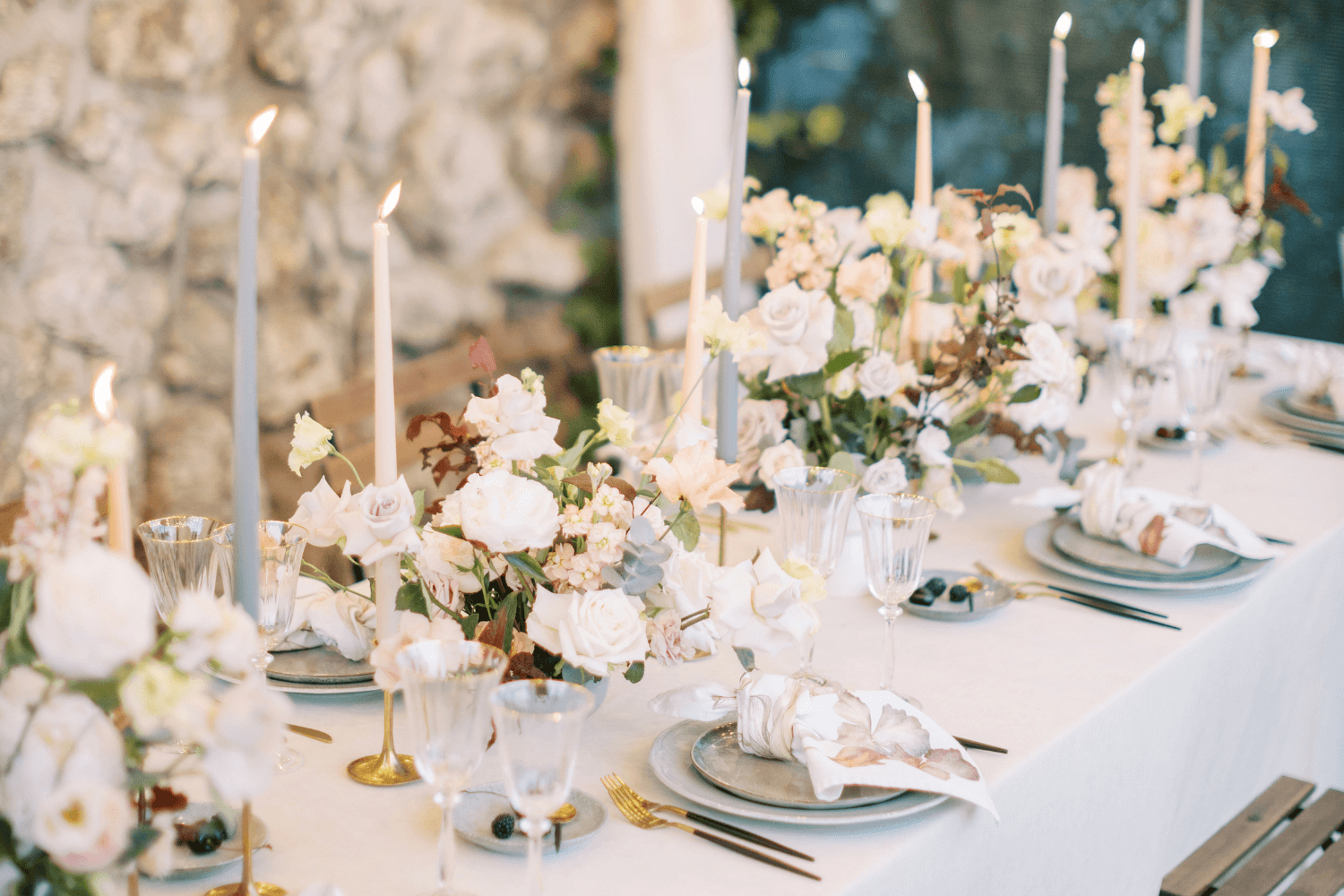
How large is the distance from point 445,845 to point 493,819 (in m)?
0.15

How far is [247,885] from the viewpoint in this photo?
0.79 m

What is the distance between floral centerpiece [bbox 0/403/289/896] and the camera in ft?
1.91

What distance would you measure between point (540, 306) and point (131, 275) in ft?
3.68

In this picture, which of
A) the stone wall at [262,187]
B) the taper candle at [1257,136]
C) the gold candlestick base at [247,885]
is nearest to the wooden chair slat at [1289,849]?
the gold candlestick base at [247,885]

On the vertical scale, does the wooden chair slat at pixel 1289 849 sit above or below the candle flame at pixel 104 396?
below

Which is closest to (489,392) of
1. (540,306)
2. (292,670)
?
(292,670)

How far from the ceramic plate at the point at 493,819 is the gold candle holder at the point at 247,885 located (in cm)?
13

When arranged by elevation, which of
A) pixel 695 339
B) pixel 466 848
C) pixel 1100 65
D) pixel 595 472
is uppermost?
pixel 1100 65

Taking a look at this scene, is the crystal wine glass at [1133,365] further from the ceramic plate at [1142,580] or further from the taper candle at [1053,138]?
the ceramic plate at [1142,580]

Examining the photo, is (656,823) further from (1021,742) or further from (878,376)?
(878,376)

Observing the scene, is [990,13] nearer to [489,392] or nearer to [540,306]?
[540,306]

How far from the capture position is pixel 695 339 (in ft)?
3.73

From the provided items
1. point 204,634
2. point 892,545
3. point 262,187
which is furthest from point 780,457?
point 262,187

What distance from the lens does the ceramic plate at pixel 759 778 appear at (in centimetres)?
92
